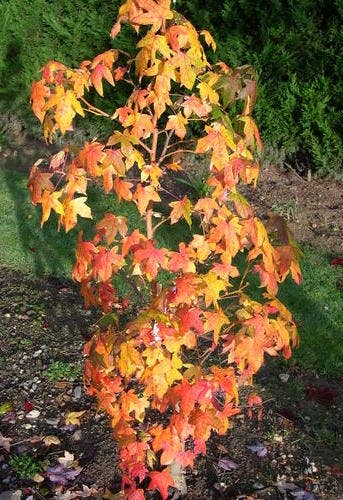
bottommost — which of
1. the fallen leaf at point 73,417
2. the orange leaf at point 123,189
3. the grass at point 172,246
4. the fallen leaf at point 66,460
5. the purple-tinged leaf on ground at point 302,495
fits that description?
the grass at point 172,246

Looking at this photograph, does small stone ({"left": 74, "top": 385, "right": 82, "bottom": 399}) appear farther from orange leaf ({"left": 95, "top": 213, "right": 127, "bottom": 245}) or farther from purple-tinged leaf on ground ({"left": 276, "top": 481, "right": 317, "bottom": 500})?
orange leaf ({"left": 95, "top": 213, "right": 127, "bottom": 245})

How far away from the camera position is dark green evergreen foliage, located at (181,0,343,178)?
18.6ft

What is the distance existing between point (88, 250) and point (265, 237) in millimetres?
660

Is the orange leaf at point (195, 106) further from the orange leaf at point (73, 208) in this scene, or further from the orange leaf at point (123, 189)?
the orange leaf at point (73, 208)

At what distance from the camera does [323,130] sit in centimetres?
570

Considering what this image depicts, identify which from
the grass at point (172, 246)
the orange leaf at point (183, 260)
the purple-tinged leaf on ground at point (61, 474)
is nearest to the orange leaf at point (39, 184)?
the orange leaf at point (183, 260)

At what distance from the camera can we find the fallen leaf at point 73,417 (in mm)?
3361

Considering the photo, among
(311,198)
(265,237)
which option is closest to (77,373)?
(265,237)

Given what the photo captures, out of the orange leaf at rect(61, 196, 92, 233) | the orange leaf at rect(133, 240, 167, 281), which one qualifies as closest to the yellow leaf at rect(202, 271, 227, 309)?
the orange leaf at rect(133, 240, 167, 281)

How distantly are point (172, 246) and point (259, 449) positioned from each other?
2.29 m

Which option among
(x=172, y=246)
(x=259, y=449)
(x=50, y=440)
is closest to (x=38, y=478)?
(x=50, y=440)

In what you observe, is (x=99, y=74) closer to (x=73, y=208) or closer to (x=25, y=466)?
(x=73, y=208)

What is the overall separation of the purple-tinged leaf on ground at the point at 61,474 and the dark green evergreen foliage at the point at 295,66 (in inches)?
146

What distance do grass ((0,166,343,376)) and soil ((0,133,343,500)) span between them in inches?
10.3
